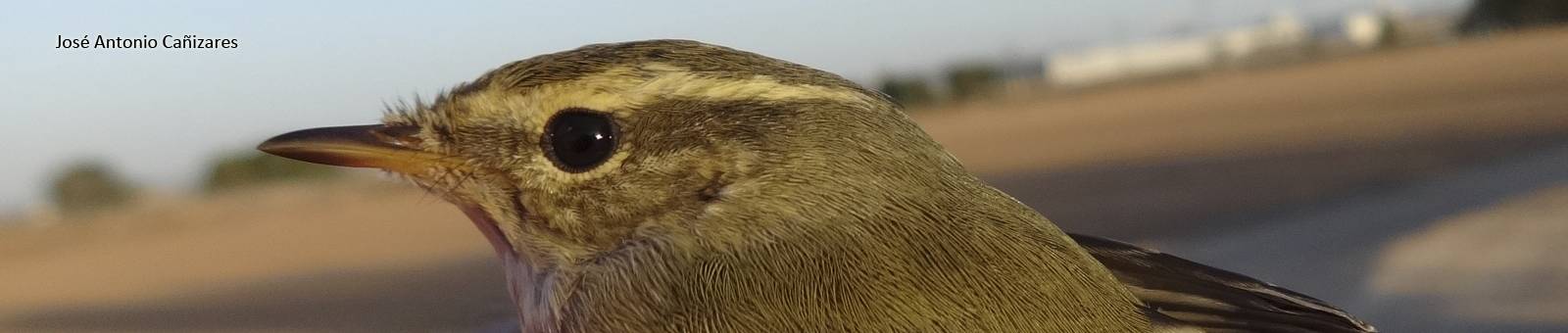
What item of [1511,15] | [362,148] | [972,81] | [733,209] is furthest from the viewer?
[972,81]

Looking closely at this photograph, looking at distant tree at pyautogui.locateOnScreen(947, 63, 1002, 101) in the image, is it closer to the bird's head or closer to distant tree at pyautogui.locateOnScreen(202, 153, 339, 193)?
distant tree at pyautogui.locateOnScreen(202, 153, 339, 193)

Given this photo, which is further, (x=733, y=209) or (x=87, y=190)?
(x=87, y=190)

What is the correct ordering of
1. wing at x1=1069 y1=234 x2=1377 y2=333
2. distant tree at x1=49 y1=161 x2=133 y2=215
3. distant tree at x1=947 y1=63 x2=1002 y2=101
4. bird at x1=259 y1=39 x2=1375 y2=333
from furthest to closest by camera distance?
distant tree at x1=947 y1=63 x2=1002 y2=101, distant tree at x1=49 y1=161 x2=133 y2=215, wing at x1=1069 y1=234 x2=1377 y2=333, bird at x1=259 y1=39 x2=1375 y2=333

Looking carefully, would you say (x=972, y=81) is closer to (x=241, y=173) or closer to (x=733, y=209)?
(x=241, y=173)

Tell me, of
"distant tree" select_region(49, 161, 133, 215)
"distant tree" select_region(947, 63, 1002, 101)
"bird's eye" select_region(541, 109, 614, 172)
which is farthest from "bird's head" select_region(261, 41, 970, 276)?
"distant tree" select_region(947, 63, 1002, 101)

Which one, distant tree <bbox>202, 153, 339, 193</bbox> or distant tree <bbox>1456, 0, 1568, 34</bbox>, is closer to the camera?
distant tree <bbox>202, 153, 339, 193</bbox>

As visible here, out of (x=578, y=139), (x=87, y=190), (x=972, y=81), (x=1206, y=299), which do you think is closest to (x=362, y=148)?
(x=578, y=139)

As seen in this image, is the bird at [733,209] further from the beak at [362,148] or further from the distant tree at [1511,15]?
the distant tree at [1511,15]
